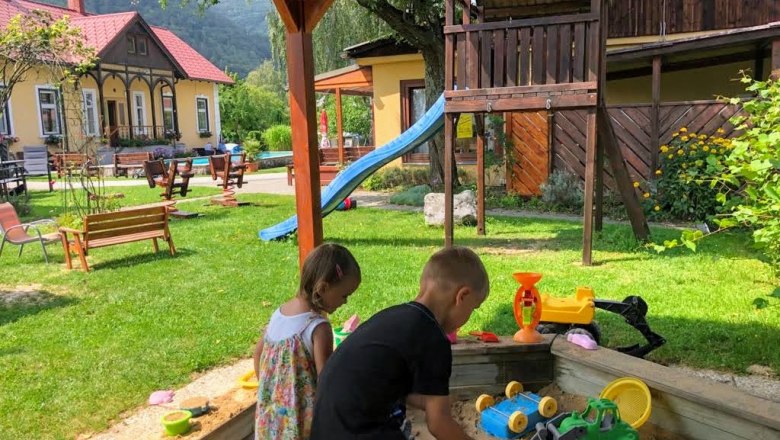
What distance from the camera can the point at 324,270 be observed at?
2531 mm

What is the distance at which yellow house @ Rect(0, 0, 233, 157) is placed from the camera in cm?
2712

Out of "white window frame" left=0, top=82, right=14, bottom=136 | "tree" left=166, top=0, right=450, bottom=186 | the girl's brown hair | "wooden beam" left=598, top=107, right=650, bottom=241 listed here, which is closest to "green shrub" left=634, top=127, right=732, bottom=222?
"wooden beam" left=598, top=107, right=650, bottom=241

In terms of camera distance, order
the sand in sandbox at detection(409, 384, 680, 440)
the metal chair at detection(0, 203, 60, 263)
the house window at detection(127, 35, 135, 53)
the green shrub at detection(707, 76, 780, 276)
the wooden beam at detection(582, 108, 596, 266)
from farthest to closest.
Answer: the house window at detection(127, 35, 135, 53)
the metal chair at detection(0, 203, 60, 263)
the wooden beam at detection(582, 108, 596, 266)
the green shrub at detection(707, 76, 780, 276)
the sand in sandbox at detection(409, 384, 680, 440)

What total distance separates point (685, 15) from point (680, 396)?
13.4m

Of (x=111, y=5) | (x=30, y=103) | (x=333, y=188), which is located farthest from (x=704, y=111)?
(x=111, y=5)

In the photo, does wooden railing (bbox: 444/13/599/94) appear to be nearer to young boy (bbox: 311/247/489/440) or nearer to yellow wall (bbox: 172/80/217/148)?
young boy (bbox: 311/247/489/440)

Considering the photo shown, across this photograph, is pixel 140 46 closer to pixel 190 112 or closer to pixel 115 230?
pixel 190 112

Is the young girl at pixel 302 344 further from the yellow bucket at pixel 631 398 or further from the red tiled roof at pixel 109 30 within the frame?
the red tiled roof at pixel 109 30

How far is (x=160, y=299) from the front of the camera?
21.9 ft

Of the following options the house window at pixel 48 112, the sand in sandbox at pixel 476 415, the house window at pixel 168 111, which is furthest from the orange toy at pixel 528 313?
the house window at pixel 168 111

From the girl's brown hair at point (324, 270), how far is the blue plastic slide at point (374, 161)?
733 centimetres

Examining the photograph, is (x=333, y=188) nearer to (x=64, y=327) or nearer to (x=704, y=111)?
(x=64, y=327)

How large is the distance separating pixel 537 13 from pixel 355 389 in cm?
996

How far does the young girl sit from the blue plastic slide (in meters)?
7.21
